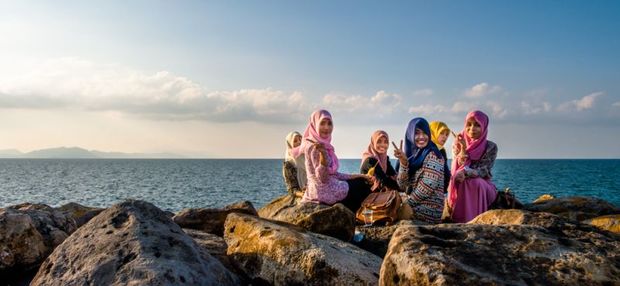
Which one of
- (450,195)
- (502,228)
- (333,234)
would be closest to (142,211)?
(333,234)

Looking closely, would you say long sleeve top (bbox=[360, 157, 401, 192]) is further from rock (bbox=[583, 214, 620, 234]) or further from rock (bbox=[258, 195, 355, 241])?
rock (bbox=[583, 214, 620, 234])

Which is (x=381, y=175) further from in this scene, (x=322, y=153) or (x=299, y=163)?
(x=299, y=163)

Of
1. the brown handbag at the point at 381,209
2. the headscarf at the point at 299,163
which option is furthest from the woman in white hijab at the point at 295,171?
the brown handbag at the point at 381,209

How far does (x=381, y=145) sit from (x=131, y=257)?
19.0 ft

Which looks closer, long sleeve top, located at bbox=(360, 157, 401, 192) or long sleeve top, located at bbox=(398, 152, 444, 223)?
long sleeve top, located at bbox=(398, 152, 444, 223)

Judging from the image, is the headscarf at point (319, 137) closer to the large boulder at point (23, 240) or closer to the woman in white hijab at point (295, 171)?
the woman in white hijab at point (295, 171)

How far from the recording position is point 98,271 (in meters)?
4.90

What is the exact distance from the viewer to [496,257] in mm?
4355

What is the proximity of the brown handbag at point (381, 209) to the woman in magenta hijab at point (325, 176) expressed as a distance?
69cm

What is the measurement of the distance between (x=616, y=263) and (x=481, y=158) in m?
5.57

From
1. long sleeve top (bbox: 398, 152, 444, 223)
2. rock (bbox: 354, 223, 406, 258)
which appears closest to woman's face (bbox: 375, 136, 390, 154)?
long sleeve top (bbox: 398, 152, 444, 223)

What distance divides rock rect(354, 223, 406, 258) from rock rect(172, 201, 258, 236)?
6.88ft

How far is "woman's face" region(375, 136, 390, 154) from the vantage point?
9711 millimetres

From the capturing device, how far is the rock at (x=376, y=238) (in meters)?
7.45
